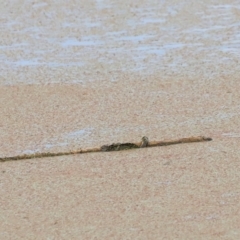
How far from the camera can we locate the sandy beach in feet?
10.8

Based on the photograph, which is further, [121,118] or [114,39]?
[114,39]

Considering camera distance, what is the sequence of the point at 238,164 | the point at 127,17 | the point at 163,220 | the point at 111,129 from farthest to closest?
the point at 127,17, the point at 111,129, the point at 238,164, the point at 163,220

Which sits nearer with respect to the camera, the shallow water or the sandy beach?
the sandy beach

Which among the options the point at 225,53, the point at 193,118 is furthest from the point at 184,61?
the point at 193,118

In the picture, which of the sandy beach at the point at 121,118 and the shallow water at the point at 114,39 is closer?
the sandy beach at the point at 121,118

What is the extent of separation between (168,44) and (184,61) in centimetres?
43

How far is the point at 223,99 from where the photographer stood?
4.65m

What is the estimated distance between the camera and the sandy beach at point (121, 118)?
3.28 m

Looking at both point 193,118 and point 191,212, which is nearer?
point 191,212

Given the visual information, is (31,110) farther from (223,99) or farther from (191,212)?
(191,212)

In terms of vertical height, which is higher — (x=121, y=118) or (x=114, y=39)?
(x=121, y=118)

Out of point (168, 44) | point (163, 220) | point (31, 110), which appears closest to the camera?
point (163, 220)

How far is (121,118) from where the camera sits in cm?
440

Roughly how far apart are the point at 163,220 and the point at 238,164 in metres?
0.67
